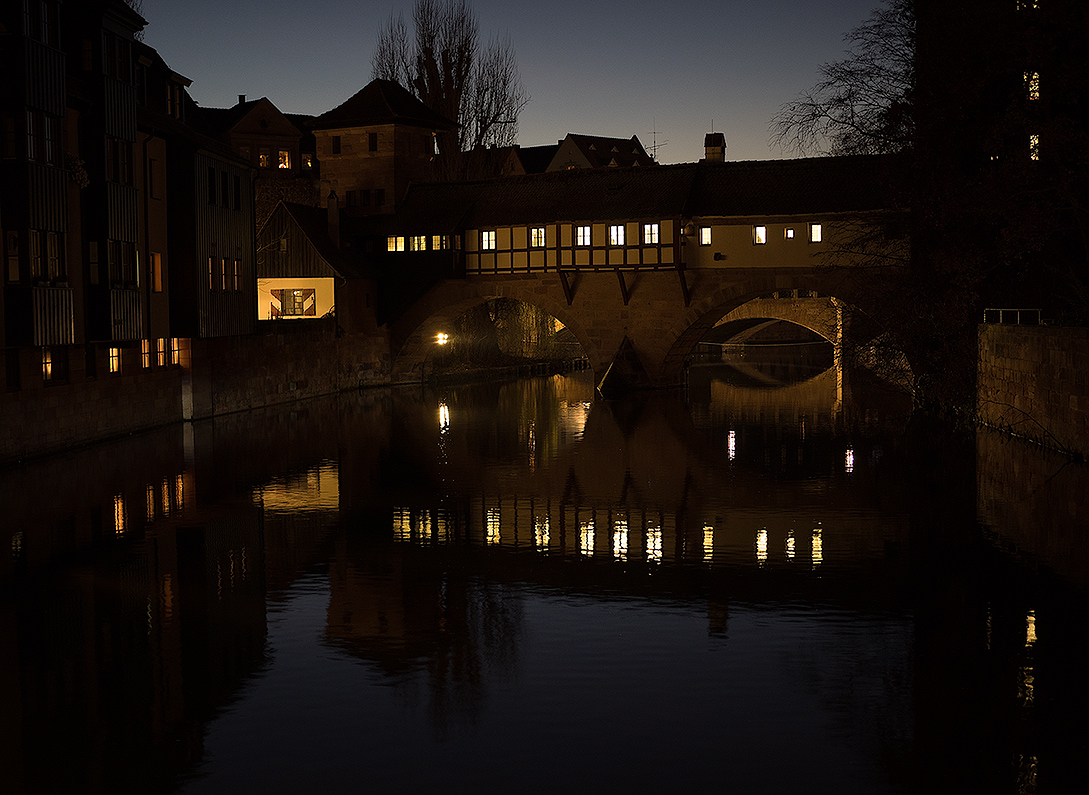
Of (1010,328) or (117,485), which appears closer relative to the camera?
(117,485)

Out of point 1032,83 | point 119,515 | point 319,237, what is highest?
point 1032,83

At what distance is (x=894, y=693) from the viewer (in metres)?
9.09

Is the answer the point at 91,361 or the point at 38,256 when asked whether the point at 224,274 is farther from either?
the point at 38,256

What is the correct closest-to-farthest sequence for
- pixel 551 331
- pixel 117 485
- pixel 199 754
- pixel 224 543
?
1. pixel 199 754
2. pixel 224 543
3. pixel 117 485
4. pixel 551 331

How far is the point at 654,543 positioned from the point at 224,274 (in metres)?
20.4

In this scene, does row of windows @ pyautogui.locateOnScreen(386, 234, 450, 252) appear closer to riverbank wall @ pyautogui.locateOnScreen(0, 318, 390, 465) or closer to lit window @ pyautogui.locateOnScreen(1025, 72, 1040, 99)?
riverbank wall @ pyautogui.locateOnScreen(0, 318, 390, 465)

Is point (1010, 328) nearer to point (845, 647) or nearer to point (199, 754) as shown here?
point (845, 647)

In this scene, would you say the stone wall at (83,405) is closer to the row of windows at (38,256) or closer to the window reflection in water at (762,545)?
the row of windows at (38,256)

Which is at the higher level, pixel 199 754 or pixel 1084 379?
pixel 1084 379

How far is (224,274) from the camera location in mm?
32219

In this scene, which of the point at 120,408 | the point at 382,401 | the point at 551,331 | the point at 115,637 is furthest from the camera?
the point at 551,331

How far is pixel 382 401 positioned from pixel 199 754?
1231 inches

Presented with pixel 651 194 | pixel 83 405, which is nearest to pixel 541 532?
pixel 83 405

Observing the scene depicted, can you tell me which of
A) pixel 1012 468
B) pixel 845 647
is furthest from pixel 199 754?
pixel 1012 468
